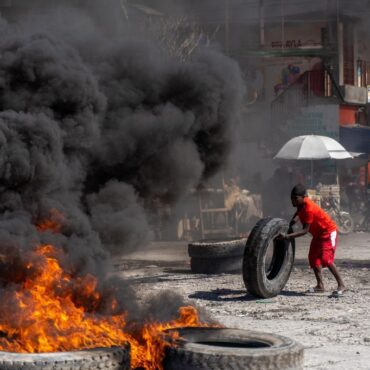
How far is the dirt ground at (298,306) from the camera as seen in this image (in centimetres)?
874

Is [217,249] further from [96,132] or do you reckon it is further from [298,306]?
[96,132]

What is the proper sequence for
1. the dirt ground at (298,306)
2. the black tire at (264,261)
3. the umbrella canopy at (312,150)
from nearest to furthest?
the dirt ground at (298,306)
the black tire at (264,261)
the umbrella canopy at (312,150)

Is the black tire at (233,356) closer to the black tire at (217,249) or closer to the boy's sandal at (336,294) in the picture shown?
the boy's sandal at (336,294)

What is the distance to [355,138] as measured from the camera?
28328mm

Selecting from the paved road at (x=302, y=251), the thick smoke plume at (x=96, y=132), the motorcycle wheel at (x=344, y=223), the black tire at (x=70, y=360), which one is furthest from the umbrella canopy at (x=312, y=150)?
the black tire at (x=70, y=360)

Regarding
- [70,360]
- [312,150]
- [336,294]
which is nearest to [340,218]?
[312,150]

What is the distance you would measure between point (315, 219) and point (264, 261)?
1192 millimetres

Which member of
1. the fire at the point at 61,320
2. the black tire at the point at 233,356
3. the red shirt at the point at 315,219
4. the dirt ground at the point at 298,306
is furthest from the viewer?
the red shirt at the point at 315,219

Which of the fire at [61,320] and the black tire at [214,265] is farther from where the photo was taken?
the black tire at [214,265]

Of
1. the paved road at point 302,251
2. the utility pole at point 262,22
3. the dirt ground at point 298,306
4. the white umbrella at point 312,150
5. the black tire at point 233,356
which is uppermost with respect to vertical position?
the utility pole at point 262,22

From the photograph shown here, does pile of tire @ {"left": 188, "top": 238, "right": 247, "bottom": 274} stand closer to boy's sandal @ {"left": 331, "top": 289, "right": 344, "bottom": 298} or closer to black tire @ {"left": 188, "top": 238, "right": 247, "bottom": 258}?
black tire @ {"left": 188, "top": 238, "right": 247, "bottom": 258}

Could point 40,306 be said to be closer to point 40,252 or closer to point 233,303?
point 40,252

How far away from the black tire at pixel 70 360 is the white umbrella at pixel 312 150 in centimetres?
1689

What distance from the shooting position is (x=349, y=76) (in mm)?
31297
